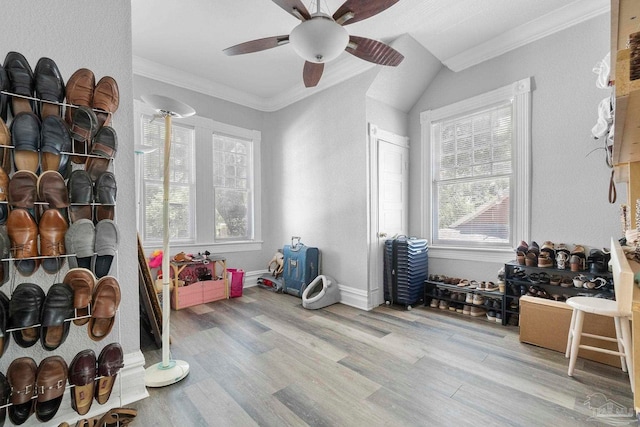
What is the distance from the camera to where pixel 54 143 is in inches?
55.6

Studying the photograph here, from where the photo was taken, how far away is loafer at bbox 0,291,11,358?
126 centimetres

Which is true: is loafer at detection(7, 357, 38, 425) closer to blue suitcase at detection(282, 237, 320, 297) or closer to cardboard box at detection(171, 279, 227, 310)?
cardboard box at detection(171, 279, 227, 310)

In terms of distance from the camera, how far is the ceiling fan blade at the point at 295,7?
1.80 meters

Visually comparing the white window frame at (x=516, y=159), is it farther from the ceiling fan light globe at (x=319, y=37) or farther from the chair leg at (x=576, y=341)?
the ceiling fan light globe at (x=319, y=37)

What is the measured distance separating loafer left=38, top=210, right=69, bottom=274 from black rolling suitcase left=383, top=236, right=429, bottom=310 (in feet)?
10.2

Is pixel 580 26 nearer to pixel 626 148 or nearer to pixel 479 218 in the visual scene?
pixel 479 218

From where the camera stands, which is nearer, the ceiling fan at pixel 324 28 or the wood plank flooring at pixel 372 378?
the wood plank flooring at pixel 372 378

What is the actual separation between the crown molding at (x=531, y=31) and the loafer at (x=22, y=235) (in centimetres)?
426

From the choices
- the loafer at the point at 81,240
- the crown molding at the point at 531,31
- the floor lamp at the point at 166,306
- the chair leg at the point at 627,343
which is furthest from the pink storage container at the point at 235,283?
the crown molding at the point at 531,31

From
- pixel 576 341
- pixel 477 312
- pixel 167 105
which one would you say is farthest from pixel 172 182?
pixel 576 341

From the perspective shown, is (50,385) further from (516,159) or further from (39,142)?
(516,159)

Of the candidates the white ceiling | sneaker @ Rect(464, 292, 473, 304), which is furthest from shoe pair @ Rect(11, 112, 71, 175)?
sneaker @ Rect(464, 292, 473, 304)

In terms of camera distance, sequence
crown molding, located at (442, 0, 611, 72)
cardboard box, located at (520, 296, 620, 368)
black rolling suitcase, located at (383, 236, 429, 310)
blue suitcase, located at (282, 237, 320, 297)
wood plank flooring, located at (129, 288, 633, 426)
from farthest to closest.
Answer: blue suitcase, located at (282, 237, 320, 297) < black rolling suitcase, located at (383, 236, 429, 310) < crown molding, located at (442, 0, 611, 72) < cardboard box, located at (520, 296, 620, 368) < wood plank flooring, located at (129, 288, 633, 426)

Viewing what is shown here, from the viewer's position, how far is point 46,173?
1378 mm
